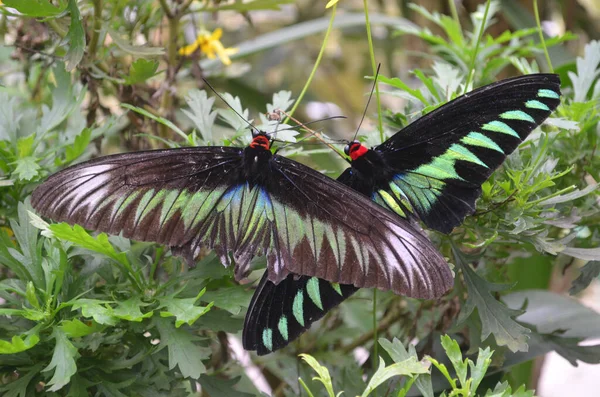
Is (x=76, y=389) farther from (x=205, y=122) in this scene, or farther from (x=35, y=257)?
(x=205, y=122)

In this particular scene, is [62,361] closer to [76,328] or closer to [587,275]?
[76,328]

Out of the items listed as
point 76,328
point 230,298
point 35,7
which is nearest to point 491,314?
point 230,298

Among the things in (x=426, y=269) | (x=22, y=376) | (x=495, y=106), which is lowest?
(x=22, y=376)

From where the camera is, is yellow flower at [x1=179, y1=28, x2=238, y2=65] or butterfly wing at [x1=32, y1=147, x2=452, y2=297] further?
yellow flower at [x1=179, y1=28, x2=238, y2=65]

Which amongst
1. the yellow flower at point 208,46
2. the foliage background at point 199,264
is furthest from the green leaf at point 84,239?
the yellow flower at point 208,46

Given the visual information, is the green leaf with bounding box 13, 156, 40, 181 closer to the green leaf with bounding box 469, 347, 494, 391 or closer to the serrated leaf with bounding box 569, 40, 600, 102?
the green leaf with bounding box 469, 347, 494, 391

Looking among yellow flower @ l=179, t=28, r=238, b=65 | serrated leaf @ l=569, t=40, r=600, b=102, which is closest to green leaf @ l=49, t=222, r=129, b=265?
yellow flower @ l=179, t=28, r=238, b=65

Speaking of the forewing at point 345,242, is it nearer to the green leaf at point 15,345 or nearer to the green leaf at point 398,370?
the green leaf at point 398,370

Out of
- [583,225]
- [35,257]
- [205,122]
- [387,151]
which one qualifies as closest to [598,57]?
[583,225]
